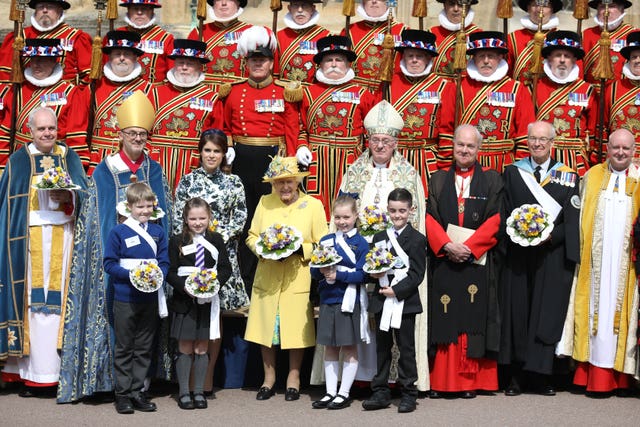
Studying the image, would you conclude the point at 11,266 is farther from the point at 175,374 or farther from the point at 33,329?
the point at 175,374

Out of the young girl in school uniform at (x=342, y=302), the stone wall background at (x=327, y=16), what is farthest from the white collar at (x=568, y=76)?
the young girl in school uniform at (x=342, y=302)

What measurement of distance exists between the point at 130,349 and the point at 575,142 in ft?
14.4

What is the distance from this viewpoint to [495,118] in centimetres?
1089

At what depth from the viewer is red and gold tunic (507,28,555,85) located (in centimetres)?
1166

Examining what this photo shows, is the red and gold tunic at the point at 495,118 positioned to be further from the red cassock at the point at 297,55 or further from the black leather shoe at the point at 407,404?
the black leather shoe at the point at 407,404

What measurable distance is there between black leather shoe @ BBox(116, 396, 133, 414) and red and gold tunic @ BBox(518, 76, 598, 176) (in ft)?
14.3

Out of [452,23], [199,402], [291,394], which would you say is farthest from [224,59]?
[199,402]

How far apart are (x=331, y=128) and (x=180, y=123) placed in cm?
125

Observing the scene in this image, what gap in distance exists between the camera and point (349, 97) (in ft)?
35.3

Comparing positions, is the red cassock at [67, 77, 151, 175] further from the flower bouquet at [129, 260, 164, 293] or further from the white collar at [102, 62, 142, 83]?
the flower bouquet at [129, 260, 164, 293]

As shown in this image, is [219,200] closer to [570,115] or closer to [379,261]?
[379,261]

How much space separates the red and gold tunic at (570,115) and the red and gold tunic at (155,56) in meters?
3.25

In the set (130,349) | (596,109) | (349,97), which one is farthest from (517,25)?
(130,349)

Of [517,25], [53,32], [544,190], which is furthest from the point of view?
[517,25]
